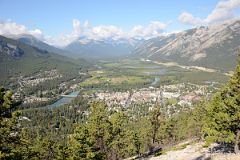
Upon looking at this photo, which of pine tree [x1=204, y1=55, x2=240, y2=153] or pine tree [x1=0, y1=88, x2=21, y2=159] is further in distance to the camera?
pine tree [x1=204, y1=55, x2=240, y2=153]

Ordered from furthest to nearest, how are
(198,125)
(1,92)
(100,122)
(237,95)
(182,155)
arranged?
(198,125) < (182,155) < (100,122) < (237,95) < (1,92)

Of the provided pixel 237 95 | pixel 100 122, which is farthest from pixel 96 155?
pixel 237 95

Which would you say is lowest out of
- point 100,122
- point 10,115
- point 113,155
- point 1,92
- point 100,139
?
point 113,155

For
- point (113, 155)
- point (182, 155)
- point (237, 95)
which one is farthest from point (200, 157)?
point (113, 155)

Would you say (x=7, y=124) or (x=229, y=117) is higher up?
(x=7, y=124)

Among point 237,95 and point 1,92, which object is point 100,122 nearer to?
point 237,95

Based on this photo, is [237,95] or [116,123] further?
[116,123]

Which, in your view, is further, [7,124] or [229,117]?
[229,117]

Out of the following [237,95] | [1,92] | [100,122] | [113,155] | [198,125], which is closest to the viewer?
[1,92]

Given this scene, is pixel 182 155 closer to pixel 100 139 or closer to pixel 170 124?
pixel 100 139

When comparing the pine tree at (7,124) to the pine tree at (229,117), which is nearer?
the pine tree at (7,124)

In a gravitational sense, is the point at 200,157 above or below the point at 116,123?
below
